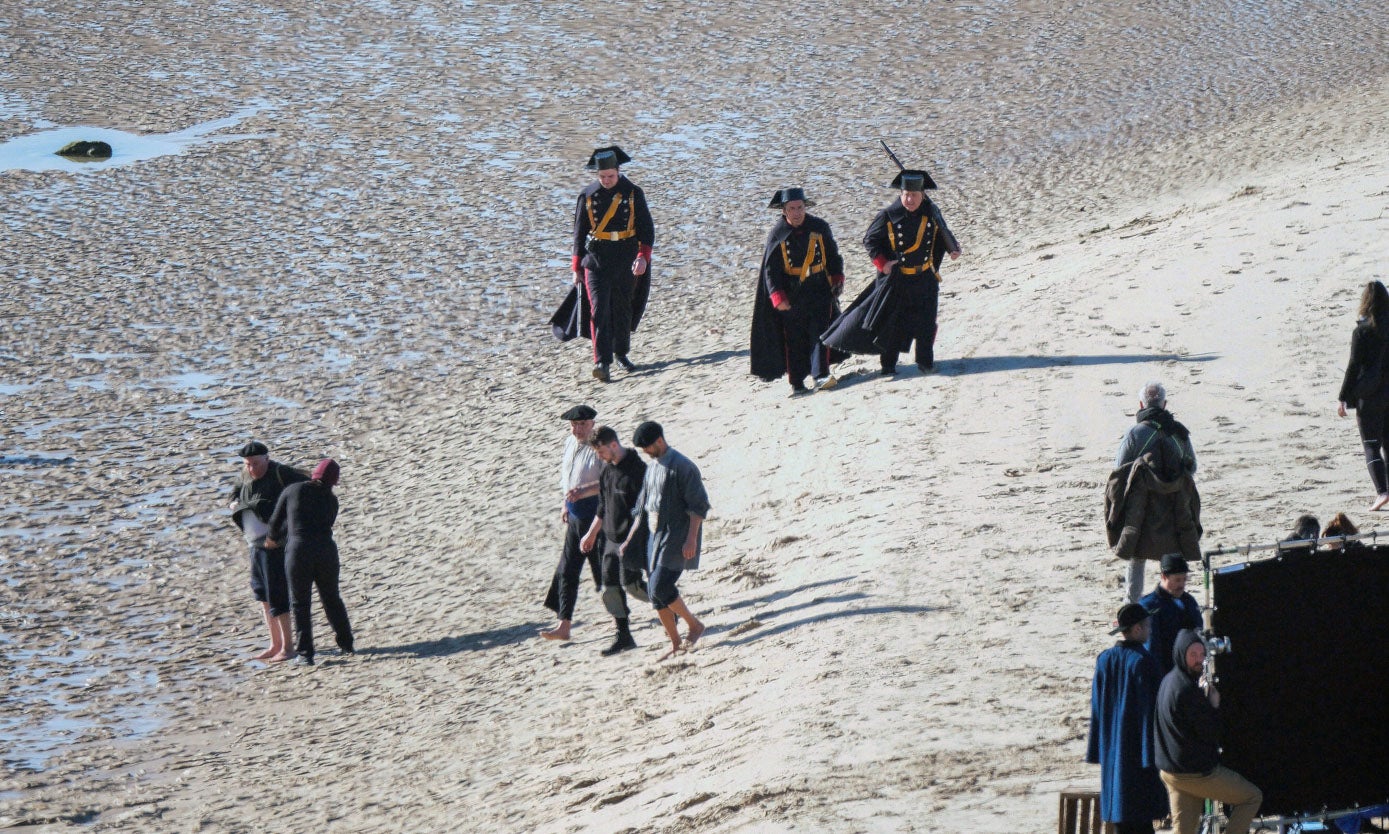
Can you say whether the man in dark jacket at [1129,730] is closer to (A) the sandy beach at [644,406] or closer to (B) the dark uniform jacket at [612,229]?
(A) the sandy beach at [644,406]

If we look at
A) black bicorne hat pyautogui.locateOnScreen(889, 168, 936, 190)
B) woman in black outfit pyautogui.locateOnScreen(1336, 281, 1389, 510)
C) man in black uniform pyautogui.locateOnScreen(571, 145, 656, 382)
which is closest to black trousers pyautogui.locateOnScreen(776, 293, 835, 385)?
black bicorne hat pyautogui.locateOnScreen(889, 168, 936, 190)

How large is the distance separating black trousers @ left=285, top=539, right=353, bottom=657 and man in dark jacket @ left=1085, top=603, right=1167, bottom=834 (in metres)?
6.42

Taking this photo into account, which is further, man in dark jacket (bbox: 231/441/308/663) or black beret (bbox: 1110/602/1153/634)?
man in dark jacket (bbox: 231/441/308/663)

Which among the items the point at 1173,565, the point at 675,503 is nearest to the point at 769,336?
the point at 675,503

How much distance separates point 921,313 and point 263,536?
536cm

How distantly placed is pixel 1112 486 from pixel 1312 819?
7.86ft

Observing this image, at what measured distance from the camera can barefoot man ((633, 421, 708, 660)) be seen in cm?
Answer: 1041

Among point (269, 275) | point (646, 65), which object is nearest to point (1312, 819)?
point (269, 275)

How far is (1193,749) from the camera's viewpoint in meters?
6.84

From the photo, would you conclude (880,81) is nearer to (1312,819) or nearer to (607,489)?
(607,489)

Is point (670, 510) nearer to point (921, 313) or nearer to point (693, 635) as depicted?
point (693, 635)

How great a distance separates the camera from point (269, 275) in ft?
67.6

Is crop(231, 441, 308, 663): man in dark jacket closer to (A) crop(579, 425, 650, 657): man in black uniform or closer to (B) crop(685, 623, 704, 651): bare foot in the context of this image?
(A) crop(579, 425, 650, 657): man in black uniform

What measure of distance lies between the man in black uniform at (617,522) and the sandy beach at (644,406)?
509mm
